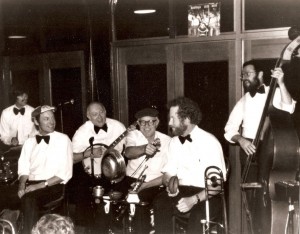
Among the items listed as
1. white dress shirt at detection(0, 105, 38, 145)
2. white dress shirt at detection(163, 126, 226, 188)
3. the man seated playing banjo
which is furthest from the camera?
white dress shirt at detection(0, 105, 38, 145)

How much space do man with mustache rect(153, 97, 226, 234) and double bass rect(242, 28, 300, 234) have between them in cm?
55

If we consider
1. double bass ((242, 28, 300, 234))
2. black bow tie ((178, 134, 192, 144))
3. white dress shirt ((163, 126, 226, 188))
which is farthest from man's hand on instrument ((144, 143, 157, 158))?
double bass ((242, 28, 300, 234))

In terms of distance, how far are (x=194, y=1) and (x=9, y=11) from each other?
376cm

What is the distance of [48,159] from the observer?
485 cm

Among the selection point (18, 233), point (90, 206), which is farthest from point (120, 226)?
point (18, 233)

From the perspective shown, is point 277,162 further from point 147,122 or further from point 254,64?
point 147,122

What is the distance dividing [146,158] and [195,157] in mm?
737

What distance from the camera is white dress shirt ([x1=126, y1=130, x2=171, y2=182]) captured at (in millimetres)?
4957

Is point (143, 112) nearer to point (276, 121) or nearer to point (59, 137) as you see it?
point (59, 137)

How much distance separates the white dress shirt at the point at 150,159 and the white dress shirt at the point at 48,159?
2.14 ft

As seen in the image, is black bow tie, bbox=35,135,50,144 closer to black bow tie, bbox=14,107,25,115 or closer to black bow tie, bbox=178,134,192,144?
black bow tie, bbox=178,134,192,144

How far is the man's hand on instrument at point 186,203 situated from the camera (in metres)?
3.93

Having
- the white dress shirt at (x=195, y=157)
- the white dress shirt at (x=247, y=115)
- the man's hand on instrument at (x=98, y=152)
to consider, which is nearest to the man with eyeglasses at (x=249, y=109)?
the white dress shirt at (x=247, y=115)

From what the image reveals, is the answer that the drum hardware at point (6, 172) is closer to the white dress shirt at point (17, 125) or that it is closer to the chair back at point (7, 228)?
the chair back at point (7, 228)
